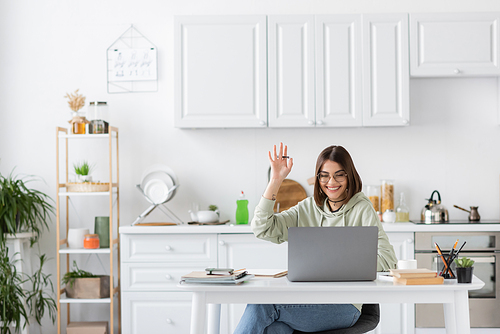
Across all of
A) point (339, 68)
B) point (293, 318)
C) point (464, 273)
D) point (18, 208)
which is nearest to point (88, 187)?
point (18, 208)

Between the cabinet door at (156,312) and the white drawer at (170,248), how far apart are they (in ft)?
0.76

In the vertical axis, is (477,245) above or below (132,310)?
above

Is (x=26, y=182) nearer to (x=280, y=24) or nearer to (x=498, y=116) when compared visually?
(x=280, y=24)

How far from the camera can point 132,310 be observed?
11.4 ft

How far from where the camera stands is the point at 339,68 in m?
3.59

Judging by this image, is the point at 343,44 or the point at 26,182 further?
the point at 26,182

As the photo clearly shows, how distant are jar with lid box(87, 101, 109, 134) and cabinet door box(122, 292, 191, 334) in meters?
1.13

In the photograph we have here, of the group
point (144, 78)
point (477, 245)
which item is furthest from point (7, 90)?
point (477, 245)

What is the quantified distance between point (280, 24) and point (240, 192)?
126 cm

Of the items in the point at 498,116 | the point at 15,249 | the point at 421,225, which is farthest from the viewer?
the point at 498,116

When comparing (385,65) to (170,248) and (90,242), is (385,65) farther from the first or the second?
(90,242)

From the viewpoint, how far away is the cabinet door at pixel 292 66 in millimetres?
3596

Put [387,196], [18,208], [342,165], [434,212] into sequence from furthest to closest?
[387,196]
[434,212]
[18,208]
[342,165]

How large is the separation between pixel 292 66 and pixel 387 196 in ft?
3.81
